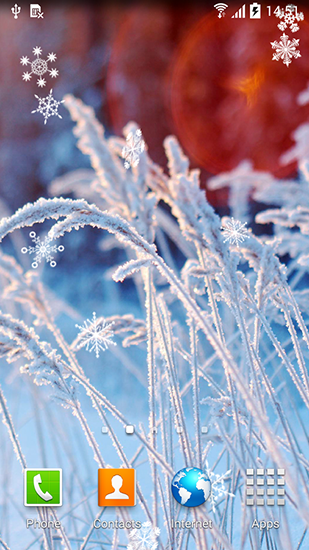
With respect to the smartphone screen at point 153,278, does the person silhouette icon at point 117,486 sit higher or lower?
lower

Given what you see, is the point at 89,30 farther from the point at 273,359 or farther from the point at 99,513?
the point at 99,513

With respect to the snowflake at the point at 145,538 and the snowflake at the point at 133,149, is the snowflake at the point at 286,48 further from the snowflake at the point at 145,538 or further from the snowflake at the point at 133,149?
the snowflake at the point at 145,538

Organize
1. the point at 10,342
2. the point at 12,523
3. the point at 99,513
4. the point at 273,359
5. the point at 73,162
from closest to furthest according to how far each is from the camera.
→ 1. the point at 10,342
2. the point at 99,513
3. the point at 12,523
4. the point at 273,359
5. the point at 73,162

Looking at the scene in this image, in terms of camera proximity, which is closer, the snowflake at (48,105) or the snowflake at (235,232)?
the snowflake at (235,232)

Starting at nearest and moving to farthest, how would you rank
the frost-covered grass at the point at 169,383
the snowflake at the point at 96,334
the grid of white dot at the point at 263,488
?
the frost-covered grass at the point at 169,383 → the grid of white dot at the point at 263,488 → the snowflake at the point at 96,334

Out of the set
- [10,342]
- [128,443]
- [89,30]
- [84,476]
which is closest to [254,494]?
[128,443]

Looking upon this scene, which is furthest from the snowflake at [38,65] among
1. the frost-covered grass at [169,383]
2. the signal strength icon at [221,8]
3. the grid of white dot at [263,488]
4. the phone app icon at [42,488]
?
the grid of white dot at [263,488]

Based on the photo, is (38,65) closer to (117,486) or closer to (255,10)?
(255,10)
